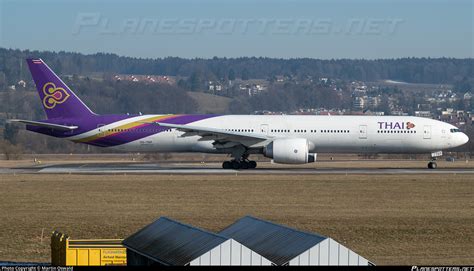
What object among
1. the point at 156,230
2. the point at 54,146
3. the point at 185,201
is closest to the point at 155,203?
the point at 185,201

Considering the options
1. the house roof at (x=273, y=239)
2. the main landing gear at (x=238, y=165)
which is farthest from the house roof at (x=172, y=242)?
the main landing gear at (x=238, y=165)

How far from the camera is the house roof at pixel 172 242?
58.4 feet

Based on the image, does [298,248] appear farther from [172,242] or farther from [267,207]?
[267,207]

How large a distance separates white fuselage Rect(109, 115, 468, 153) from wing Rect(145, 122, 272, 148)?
874 mm

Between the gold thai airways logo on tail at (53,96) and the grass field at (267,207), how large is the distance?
8875 mm

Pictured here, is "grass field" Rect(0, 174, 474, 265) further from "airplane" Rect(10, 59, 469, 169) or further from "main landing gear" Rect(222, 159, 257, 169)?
"main landing gear" Rect(222, 159, 257, 169)

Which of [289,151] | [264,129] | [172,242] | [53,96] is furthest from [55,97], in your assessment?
[172,242]

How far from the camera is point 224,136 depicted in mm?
60906

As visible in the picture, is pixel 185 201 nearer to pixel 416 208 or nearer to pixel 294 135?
pixel 416 208

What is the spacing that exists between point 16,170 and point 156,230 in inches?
1749

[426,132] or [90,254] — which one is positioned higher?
[426,132]

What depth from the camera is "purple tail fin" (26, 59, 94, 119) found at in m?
64.1

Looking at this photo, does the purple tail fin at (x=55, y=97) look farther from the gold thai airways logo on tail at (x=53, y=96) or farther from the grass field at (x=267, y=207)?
the grass field at (x=267, y=207)

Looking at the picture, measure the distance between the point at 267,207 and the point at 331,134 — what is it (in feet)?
75.9
